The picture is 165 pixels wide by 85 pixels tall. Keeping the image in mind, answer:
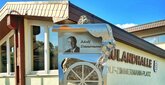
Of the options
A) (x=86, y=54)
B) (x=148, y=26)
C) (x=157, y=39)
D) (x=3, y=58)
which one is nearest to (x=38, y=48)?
(x=3, y=58)

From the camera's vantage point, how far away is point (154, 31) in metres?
21.9

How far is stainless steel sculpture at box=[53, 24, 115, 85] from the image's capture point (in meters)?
6.56

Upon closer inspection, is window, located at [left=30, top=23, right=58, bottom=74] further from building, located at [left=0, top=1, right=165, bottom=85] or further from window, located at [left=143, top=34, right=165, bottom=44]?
window, located at [left=143, top=34, right=165, bottom=44]

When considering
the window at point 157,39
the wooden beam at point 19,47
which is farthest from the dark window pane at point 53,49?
the window at point 157,39

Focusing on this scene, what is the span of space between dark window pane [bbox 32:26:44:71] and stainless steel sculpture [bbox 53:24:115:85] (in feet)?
9.80

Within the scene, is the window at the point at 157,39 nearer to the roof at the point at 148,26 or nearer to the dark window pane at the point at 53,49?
the roof at the point at 148,26

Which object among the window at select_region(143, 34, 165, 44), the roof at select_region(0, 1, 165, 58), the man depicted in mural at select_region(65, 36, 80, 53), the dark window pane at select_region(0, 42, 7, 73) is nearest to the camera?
the man depicted in mural at select_region(65, 36, 80, 53)

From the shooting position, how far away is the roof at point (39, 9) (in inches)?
313

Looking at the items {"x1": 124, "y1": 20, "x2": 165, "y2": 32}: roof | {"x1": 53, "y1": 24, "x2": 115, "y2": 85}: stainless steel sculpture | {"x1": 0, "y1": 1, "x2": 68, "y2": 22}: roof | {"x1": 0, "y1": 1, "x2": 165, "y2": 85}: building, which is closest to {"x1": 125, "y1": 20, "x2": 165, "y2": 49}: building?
{"x1": 124, "y1": 20, "x2": 165, "y2": 32}: roof

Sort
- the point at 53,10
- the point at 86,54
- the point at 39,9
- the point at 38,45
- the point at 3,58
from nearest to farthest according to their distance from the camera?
the point at 86,54, the point at 53,10, the point at 39,9, the point at 38,45, the point at 3,58

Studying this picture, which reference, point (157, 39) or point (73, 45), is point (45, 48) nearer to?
point (73, 45)

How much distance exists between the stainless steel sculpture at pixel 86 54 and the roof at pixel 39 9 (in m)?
1.12

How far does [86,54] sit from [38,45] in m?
3.40

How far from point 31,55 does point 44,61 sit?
45 cm
